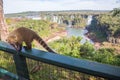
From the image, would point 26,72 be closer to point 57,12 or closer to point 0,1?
point 0,1

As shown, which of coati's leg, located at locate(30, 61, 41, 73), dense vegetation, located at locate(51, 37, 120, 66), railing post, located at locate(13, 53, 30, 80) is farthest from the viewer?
dense vegetation, located at locate(51, 37, 120, 66)

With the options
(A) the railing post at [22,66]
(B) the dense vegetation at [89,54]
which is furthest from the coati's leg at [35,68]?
(B) the dense vegetation at [89,54]

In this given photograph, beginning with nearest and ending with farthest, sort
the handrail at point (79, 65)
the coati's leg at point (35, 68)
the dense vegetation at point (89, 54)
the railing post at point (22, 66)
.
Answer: the handrail at point (79, 65), the railing post at point (22, 66), the coati's leg at point (35, 68), the dense vegetation at point (89, 54)

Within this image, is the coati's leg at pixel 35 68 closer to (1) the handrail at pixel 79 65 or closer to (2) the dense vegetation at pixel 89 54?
(1) the handrail at pixel 79 65

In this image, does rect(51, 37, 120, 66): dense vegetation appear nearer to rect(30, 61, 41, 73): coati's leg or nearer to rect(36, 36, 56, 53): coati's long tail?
rect(36, 36, 56, 53): coati's long tail

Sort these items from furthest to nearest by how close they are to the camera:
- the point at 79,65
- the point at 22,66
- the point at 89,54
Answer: the point at 89,54 < the point at 22,66 < the point at 79,65

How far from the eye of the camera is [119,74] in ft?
2.91

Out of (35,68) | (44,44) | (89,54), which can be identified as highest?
(44,44)

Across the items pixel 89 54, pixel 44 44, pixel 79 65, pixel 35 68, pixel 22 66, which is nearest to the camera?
Answer: pixel 79 65

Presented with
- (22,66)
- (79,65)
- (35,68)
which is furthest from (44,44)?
(79,65)

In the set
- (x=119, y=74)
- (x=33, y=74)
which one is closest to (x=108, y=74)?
(x=119, y=74)

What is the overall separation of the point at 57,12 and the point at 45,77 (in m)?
64.4

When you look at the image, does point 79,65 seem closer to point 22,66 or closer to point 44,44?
point 22,66

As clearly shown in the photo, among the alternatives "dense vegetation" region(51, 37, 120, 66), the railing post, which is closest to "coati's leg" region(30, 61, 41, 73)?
the railing post
